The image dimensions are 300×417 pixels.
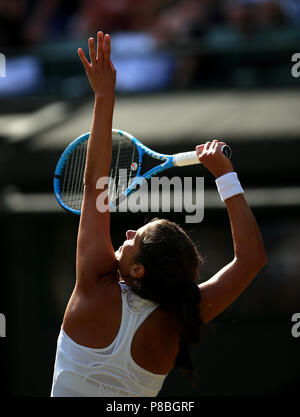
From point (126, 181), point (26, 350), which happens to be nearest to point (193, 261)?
point (126, 181)

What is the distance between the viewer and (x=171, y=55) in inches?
239

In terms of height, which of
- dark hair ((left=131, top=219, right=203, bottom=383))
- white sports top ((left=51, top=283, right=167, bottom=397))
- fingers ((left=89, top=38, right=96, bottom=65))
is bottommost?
white sports top ((left=51, top=283, right=167, bottom=397))

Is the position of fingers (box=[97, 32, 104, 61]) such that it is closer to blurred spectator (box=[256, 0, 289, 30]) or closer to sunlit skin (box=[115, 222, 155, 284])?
sunlit skin (box=[115, 222, 155, 284])

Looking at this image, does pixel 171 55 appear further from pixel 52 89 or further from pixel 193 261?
pixel 193 261

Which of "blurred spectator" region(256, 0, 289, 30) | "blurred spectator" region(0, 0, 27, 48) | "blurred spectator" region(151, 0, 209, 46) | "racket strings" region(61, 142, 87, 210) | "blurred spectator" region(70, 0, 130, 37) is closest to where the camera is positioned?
"racket strings" region(61, 142, 87, 210)

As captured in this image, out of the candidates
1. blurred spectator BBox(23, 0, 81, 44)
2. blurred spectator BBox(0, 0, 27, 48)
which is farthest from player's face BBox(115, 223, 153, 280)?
blurred spectator BBox(23, 0, 81, 44)

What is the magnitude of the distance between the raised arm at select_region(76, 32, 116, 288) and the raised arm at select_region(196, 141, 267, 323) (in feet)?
1.02

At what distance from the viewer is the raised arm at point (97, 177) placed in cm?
229

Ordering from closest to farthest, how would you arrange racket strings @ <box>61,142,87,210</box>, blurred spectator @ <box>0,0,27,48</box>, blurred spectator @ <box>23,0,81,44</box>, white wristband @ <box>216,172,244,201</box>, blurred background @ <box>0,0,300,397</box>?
1. white wristband @ <box>216,172,244,201</box>
2. racket strings @ <box>61,142,87,210</box>
3. blurred background @ <box>0,0,300,397</box>
4. blurred spectator @ <box>0,0,27,48</box>
5. blurred spectator @ <box>23,0,81,44</box>

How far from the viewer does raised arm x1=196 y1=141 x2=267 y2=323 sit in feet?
7.66

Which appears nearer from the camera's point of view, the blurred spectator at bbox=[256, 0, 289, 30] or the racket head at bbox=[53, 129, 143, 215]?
the racket head at bbox=[53, 129, 143, 215]

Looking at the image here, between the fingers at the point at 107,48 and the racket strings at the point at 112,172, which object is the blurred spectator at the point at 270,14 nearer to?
the racket strings at the point at 112,172
